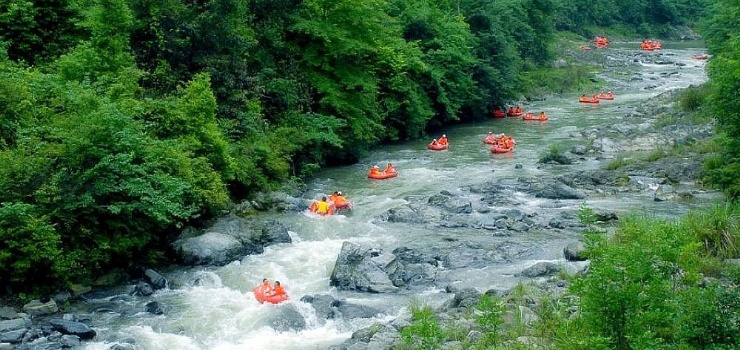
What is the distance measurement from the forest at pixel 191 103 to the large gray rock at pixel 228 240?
553 millimetres

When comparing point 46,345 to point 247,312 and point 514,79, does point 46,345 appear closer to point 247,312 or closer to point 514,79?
point 247,312

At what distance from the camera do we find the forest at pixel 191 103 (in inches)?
637

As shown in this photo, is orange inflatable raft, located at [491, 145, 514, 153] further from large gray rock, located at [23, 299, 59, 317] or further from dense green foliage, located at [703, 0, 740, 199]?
large gray rock, located at [23, 299, 59, 317]

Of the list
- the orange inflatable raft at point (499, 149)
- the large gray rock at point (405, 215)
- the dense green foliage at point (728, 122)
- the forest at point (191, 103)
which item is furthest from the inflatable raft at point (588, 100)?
the large gray rock at point (405, 215)

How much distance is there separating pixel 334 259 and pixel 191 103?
6216mm

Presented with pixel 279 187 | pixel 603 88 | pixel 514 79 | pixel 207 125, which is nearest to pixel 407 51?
pixel 514 79

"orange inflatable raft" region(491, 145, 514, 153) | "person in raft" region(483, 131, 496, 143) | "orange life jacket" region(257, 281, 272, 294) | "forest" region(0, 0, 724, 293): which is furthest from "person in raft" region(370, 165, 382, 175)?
"orange life jacket" region(257, 281, 272, 294)

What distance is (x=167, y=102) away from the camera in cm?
2077

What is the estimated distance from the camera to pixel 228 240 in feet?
61.6

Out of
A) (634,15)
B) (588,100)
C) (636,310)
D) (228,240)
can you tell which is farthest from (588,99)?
(634,15)

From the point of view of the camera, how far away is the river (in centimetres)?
1433

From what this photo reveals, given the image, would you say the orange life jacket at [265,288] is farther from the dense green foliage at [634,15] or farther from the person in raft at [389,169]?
the dense green foliage at [634,15]

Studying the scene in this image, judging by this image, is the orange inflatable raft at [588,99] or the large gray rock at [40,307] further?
the orange inflatable raft at [588,99]

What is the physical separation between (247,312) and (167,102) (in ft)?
26.0
